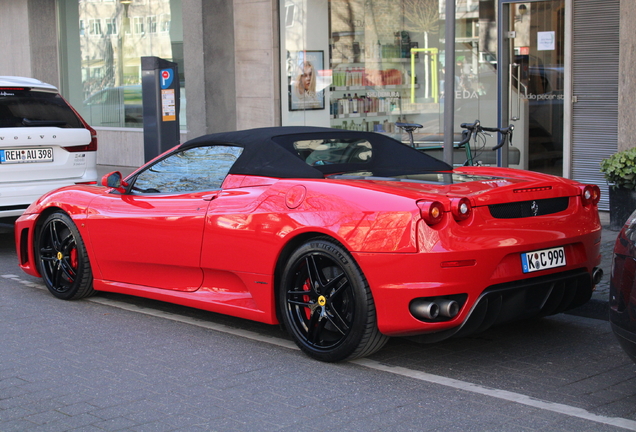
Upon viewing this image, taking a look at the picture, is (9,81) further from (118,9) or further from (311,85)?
(118,9)

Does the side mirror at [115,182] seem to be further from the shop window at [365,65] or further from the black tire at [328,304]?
A: the shop window at [365,65]

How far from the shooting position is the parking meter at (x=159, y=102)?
1098 centimetres

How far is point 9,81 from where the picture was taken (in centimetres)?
898

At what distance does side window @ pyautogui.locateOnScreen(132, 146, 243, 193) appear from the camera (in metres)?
5.68

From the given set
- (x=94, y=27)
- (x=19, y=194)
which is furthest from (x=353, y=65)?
(x=94, y=27)

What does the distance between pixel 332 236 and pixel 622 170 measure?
16.0 ft

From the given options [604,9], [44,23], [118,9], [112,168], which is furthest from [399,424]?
[44,23]

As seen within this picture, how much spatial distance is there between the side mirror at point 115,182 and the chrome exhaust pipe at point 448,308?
2945mm

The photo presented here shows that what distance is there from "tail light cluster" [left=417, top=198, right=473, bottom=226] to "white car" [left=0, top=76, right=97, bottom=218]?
5.58m

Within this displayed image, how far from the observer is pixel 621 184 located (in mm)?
8586

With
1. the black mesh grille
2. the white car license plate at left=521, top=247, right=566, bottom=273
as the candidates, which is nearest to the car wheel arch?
the black mesh grille

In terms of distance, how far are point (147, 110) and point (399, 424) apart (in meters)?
8.26

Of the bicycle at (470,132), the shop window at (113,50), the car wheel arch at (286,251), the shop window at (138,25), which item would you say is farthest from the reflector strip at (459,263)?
the shop window at (138,25)

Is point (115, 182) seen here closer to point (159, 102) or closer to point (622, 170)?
point (159, 102)
